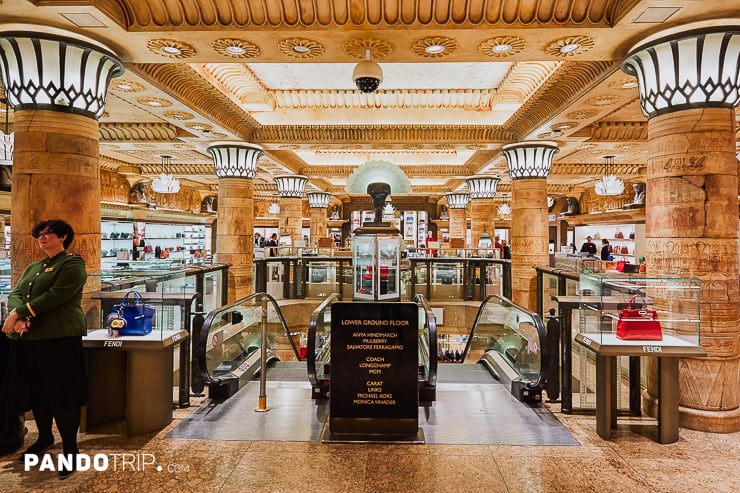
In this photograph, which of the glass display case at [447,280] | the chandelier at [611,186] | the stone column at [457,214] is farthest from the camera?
the stone column at [457,214]

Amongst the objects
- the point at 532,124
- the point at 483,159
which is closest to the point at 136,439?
the point at 532,124

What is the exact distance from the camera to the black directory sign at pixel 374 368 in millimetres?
3445

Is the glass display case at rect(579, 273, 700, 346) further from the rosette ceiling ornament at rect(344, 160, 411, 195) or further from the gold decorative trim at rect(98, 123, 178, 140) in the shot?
the gold decorative trim at rect(98, 123, 178, 140)

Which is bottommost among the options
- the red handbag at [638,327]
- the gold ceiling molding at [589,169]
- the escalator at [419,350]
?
the escalator at [419,350]

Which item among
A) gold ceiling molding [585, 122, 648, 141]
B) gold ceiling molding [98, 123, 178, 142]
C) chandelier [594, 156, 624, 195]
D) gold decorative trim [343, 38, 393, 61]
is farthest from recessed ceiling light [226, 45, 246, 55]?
chandelier [594, 156, 624, 195]

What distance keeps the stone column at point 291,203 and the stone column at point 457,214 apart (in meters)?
7.89

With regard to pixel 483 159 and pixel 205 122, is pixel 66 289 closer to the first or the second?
pixel 205 122

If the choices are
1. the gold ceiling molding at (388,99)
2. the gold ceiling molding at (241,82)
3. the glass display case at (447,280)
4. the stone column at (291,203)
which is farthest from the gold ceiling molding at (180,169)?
the glass display case at (447,280)

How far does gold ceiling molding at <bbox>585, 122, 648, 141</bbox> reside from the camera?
28.5 ft

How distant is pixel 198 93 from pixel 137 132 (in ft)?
9.88

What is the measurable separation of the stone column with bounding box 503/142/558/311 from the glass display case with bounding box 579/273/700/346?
5.17 m

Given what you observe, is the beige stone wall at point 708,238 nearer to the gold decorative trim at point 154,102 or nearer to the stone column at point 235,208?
the gold decorative trim at point 154,102

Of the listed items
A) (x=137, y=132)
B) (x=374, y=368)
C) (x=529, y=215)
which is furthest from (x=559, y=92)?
(x=137, y=132)

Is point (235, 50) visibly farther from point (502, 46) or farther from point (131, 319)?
point (131, 319)
